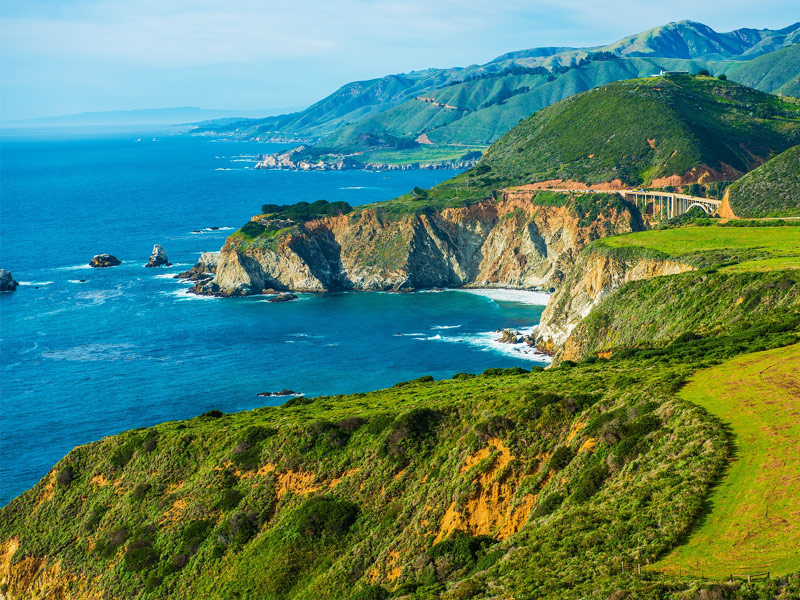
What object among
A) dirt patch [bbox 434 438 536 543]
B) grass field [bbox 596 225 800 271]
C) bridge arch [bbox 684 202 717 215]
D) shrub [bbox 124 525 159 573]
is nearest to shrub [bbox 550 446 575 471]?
dirt patch [bbox 434 438 536 543]

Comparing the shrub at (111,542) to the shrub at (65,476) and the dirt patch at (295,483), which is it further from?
the dirt patch at (295,483)

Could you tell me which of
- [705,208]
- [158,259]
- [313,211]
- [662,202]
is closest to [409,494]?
[705,208]

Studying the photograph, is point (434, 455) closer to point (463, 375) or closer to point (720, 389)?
point (720, 389)

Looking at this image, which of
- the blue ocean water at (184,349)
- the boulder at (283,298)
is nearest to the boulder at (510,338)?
the blue ocean water at (184,349)

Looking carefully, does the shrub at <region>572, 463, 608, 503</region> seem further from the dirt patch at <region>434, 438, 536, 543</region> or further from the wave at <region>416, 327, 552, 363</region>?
the wave at <region>416, 327, 552, 363</region>

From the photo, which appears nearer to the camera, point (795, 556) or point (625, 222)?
point (795, 556)

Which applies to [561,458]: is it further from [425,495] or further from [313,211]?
[313,211]

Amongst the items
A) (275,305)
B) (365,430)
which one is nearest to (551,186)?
(275,305)
